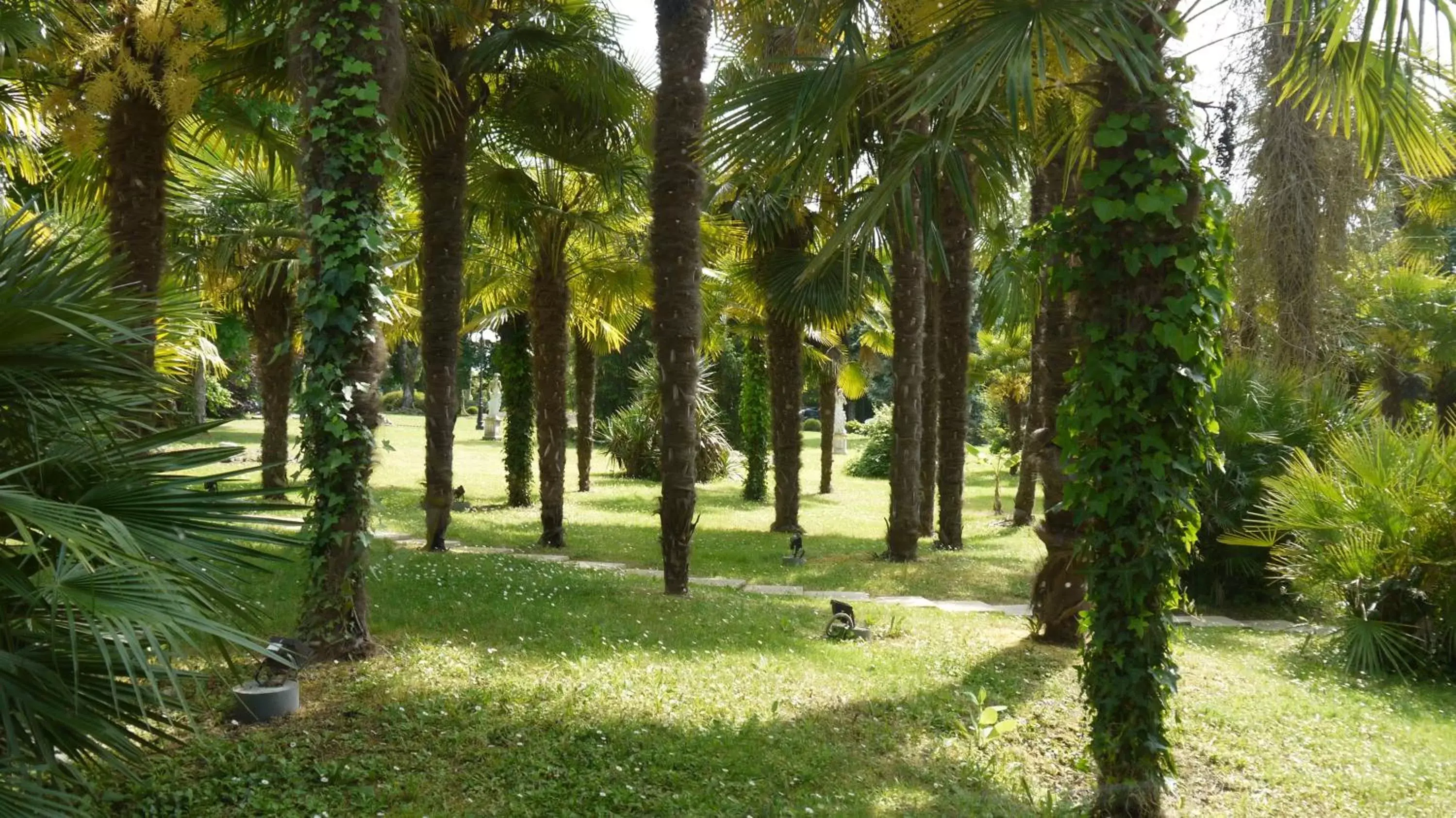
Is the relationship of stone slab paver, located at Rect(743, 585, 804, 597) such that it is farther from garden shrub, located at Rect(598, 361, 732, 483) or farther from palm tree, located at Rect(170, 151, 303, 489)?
garden shrub, located at Rect(598, 361, 732, 483)

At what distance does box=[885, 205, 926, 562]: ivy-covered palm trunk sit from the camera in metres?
13.2

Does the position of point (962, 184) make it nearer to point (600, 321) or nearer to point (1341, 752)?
point (1341, 752)

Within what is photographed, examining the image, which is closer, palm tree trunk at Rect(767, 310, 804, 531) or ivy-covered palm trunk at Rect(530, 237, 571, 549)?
ivy-covered palm trunk at Rect(530, 237, 571, 549)

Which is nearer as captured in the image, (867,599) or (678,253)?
(678,253)

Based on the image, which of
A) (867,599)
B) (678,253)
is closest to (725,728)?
(678,253)

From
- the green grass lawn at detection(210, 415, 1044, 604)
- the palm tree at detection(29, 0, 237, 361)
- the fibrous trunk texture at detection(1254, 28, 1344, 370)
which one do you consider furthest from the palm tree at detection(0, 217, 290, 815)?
the fibrous trunk texture at detection(1254, 28, 1344, 370)

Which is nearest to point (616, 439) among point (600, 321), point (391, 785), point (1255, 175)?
point (600, 321)

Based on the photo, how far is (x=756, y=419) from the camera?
21.1 metres

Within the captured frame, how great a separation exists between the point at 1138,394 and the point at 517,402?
13893 millimetres

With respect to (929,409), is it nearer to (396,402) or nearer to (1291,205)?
(1291,205)

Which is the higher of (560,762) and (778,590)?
(560,762)

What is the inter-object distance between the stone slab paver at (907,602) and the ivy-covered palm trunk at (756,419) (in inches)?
406

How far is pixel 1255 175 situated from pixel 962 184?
7.40 meters

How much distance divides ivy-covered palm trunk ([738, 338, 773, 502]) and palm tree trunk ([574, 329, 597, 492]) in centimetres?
320
